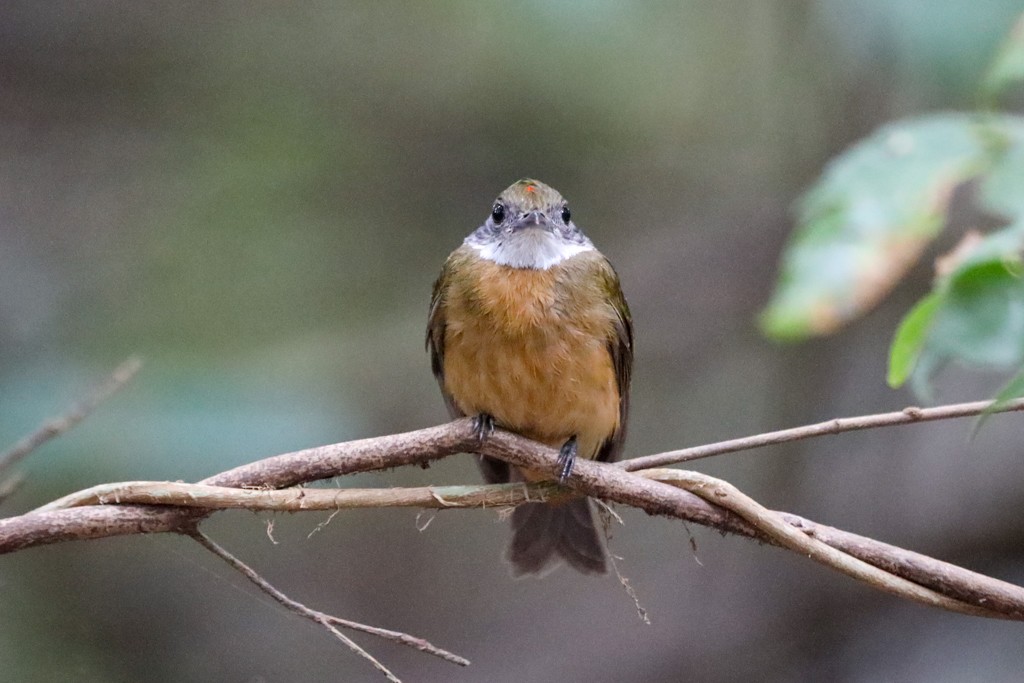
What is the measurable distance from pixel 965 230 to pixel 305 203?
2581 mm

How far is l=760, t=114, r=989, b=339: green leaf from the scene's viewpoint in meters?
1.47

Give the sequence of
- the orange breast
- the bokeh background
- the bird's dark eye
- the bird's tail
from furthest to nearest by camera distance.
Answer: the bokeh background
the bird's dark eye
the bird's tail
the orange breast

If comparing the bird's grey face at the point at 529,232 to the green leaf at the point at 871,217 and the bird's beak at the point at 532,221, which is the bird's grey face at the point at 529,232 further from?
the green leaf at the point at 871,217

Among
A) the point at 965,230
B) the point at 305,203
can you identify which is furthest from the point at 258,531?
the point at 965,230

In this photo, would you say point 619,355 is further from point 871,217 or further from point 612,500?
point 871,217

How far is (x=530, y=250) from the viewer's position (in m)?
2.79

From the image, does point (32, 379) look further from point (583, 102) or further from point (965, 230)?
point (965, 230)

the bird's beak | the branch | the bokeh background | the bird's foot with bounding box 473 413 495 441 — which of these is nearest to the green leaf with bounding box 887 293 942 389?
the branch

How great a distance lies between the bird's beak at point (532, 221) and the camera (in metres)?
2.88

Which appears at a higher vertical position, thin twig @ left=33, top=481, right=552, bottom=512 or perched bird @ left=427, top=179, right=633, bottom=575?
perched bird @ left=427, top=179, right=633, bottom=575

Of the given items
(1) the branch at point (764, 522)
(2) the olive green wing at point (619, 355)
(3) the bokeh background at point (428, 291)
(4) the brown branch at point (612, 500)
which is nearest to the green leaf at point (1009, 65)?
(4) the brown branch at point (612, 500)

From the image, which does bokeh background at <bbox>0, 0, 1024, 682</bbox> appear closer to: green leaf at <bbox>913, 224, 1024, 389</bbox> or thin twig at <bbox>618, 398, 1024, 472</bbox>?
thin twig at <bbox>618, 398, 1024, 472</bbox>

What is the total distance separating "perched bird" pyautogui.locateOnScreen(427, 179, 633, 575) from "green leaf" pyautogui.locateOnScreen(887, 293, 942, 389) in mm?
1115

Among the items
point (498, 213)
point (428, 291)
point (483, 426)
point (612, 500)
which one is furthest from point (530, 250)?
point (428, 291)
